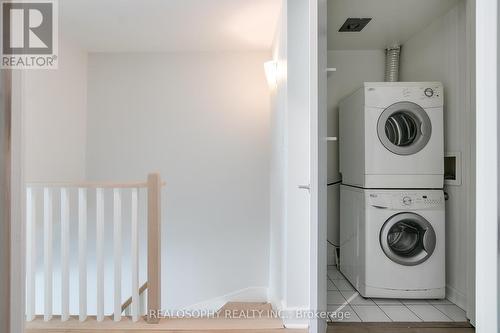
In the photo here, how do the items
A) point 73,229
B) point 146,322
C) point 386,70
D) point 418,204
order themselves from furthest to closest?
point 73,229, point 386,70, point 418,204, point 146,322

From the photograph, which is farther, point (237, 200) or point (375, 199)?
point (237, 200)

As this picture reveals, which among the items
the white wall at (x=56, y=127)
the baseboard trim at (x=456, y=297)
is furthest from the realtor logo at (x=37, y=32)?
the baseboard trim at (x=456, y=297)

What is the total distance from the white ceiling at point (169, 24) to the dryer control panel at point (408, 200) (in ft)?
5.68

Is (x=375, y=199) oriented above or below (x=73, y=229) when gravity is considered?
above

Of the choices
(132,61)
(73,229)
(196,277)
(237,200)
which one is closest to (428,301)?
(237,200)

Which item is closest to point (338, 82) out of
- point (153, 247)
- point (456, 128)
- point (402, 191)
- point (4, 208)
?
point (456, 128)

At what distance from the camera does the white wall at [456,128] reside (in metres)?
2.12

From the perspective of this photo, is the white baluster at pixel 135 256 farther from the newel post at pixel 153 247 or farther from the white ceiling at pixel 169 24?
the white ceiling at pixel 169 24

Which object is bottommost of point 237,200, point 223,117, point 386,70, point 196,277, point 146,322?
point 196,277

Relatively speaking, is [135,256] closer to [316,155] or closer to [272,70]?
[316,155]

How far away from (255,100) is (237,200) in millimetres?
1167

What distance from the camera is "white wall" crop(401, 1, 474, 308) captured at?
2125 mm

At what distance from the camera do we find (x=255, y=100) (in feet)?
11.7

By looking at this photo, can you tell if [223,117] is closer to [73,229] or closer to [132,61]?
[132,61]
